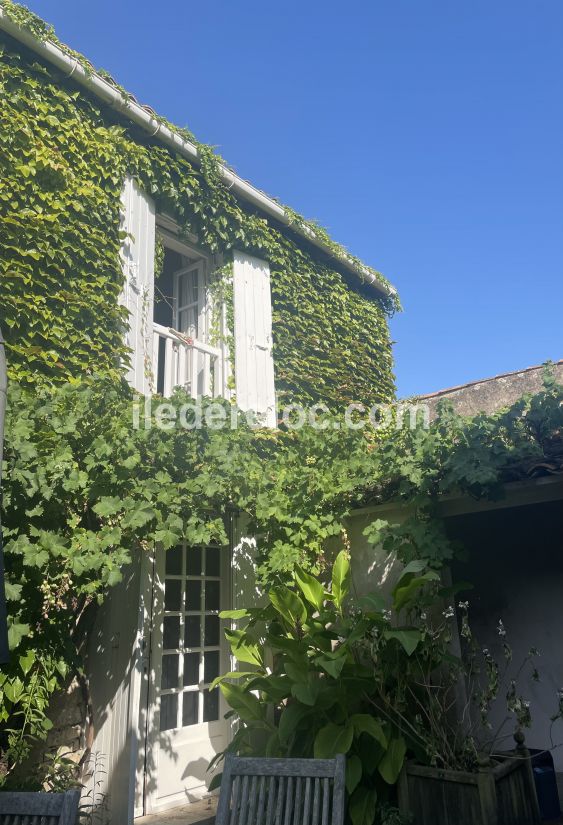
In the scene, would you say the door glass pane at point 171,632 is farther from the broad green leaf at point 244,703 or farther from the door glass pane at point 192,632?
the broad green leaf at point 244,703

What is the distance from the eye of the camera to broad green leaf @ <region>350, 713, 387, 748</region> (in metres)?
3.86

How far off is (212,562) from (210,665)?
900 mm

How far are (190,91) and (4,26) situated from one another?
2.20 m

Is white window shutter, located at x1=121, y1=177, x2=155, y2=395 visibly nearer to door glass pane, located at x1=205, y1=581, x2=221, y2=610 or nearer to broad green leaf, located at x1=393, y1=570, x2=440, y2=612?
door glass pane, located at x1=205, y1=581, x2=221, y2=610

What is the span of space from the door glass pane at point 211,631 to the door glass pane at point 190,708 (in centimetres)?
44

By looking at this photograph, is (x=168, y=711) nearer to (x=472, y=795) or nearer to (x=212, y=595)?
(x=212, y=595)

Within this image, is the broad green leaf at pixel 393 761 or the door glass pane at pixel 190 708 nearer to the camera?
the broad green leaf at pixel 393 761

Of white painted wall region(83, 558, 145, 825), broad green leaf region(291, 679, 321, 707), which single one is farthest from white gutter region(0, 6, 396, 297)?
broad green leaf region(291, 679, 321, 707)

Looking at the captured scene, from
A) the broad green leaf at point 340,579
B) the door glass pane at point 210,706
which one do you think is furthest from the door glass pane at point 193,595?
the broad green leaf at point 340,579

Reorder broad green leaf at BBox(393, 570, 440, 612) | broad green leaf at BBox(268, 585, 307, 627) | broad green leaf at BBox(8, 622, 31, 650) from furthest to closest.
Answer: broad green leaf at BBox(268, 585, 307, 627)
broad green leaf at BBox(393, 570, 440, 612)
broad green leaf at BBox(8, 622, 31, 650)

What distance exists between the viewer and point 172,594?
537cm

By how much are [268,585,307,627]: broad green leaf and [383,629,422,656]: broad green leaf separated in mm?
835

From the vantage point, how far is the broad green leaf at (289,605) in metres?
4.66

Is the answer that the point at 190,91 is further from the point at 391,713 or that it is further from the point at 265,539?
the point at 391,713
